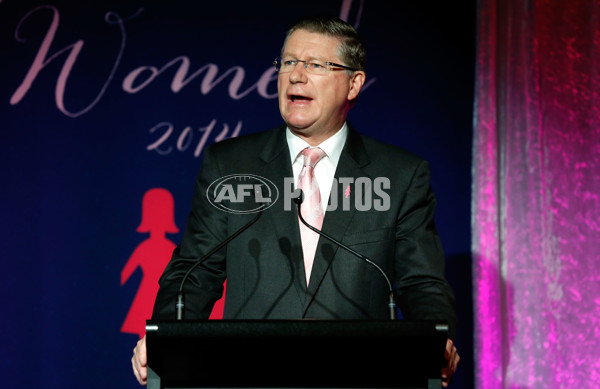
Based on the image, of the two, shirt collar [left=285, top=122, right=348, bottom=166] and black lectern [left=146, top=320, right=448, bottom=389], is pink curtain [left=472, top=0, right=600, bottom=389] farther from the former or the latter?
black lectern [left=146, top=320, right=448, bottom=389]

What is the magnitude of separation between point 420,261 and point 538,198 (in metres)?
1.34

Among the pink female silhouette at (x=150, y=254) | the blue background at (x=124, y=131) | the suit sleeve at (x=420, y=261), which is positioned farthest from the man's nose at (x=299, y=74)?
the pink female silhouette at (x=150, y=254)

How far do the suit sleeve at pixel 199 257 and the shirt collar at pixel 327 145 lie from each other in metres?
0.21

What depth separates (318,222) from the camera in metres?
1.70

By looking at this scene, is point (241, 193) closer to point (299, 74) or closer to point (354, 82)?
point (299, 74)

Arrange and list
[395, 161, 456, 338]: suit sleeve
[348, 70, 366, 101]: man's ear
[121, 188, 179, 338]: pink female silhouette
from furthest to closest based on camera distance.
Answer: [121, 188, 179, 338]: pink female silhouette, [348, 70, 366, 101]: man's ear, [395, 161, 456, 338]: suit sleeve

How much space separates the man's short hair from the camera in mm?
1797

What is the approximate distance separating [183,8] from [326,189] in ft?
5.04

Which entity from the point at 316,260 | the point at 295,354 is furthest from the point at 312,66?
the point at 295,354

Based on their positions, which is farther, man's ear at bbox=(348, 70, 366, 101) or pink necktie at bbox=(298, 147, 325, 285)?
man's ear at bbox=(348, 70, 366, 101)

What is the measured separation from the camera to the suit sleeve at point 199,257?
156 cm

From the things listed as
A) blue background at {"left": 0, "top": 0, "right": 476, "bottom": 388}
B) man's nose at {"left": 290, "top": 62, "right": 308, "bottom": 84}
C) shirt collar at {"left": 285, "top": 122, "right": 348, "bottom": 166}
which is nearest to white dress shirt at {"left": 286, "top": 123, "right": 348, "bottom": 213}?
shirt collar at {"left": 285, "top": 122, "right": 348, "bottom": 166}

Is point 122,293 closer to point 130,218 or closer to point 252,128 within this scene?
point 130,218

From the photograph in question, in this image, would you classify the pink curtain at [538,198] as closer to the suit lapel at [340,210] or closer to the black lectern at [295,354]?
the suit lapel at [340,210]
